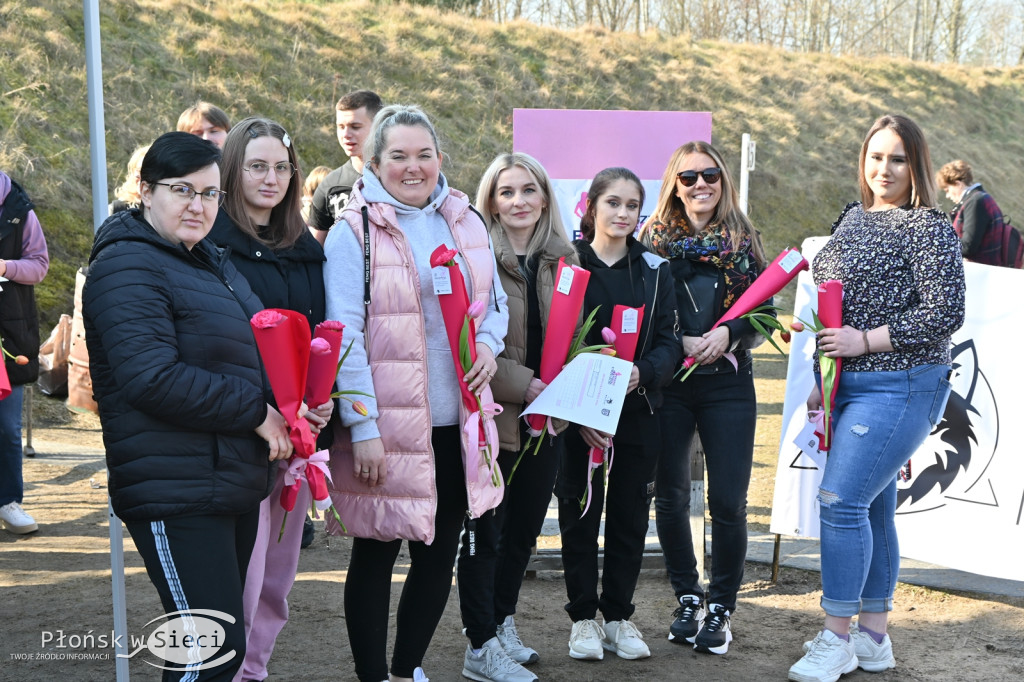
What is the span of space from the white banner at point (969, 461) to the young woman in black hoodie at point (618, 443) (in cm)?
120

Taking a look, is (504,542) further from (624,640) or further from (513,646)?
(624,640)

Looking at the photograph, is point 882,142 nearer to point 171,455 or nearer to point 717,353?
point 717,353

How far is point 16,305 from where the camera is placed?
5066 millimetres

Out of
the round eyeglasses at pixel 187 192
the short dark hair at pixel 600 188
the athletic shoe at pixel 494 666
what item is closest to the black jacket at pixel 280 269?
the round eyeglasses at pixel 187 192

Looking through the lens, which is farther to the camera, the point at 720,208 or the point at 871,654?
the point at 720,208

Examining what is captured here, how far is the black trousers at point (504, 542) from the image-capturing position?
3.50 metres

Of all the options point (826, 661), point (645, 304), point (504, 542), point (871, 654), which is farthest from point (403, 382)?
point (871, 654)

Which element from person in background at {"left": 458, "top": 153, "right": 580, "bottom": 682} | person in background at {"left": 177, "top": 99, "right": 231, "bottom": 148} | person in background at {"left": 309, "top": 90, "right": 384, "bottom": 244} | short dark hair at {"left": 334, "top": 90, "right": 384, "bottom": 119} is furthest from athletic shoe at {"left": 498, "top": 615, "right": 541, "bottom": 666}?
short dark hair at {"left": 334, "top": 90, "right": 384, "bottom": 119}

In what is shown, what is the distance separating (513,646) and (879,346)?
5.94 ft

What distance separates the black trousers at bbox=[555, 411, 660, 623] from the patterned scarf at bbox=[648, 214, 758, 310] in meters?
0.68

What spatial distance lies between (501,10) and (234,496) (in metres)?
27.7

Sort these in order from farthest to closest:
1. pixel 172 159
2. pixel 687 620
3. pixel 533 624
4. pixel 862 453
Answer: pixel 533 624, pixel 687 620, pixel 862 453, pixel 172 159

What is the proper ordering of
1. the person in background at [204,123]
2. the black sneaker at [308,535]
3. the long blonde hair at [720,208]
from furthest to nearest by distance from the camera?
the black sneaker at [308,535]
the person in background at [204,123]
the long blonde hair at [720,208]

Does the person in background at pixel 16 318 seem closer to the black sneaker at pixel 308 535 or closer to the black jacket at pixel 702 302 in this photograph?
the black sneaker at pixel 308 535
